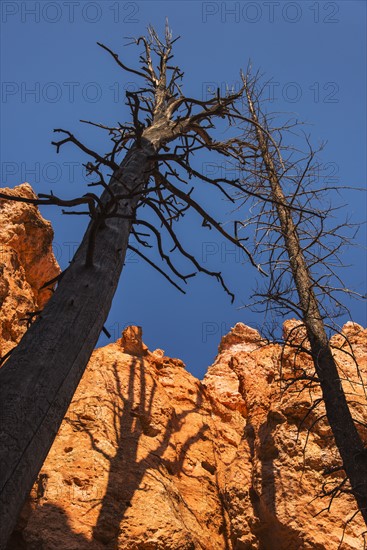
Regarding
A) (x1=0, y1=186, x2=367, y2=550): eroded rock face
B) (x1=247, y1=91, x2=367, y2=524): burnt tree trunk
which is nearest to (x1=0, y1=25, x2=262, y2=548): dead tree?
(x1=247, y1=91, x2=367, y2=524): burnt tree trunk

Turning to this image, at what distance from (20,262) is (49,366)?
6997 millimetres

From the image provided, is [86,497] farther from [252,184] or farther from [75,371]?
[252,184]

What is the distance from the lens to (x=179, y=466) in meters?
7.57

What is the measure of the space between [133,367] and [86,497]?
3.42 meters

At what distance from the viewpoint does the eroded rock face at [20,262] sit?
759 centimetres

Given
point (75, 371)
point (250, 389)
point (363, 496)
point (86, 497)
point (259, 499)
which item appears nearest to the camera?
point (75, 371)

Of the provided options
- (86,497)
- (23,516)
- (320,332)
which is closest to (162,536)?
(86,497)

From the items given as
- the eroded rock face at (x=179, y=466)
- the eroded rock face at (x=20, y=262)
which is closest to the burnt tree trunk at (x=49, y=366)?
the eroded rock face at (x=179, y=466)

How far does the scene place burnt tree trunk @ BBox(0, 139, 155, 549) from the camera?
188cm

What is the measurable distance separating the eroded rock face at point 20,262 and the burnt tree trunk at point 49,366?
4369mm

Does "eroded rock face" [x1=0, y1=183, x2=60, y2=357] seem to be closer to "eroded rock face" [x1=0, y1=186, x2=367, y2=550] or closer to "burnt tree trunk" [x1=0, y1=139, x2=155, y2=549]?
"eroded rock face" [x1=0, y1=186, x2=367, y2=550]

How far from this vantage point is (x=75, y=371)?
2.45 meters

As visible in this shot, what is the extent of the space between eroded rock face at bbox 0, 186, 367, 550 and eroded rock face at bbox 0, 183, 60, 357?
0.18 ft

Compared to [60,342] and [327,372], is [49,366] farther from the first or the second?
[327,372]
